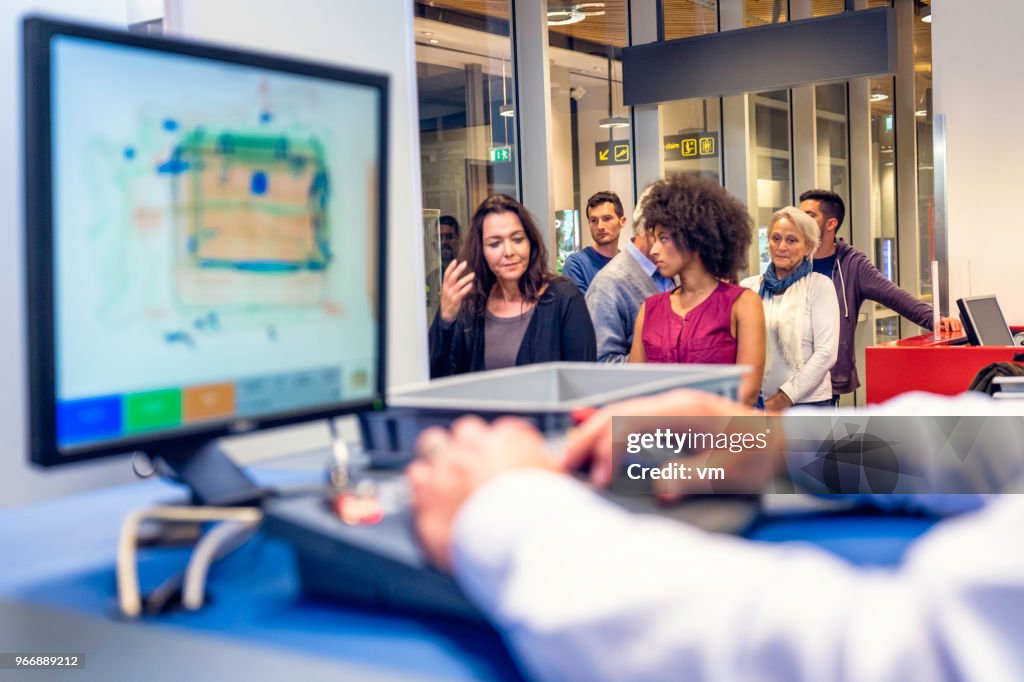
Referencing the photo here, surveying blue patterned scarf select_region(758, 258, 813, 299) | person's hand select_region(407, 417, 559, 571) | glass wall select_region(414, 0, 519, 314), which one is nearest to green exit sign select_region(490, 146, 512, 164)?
glass wall select_region(414, 0, 519, 314)

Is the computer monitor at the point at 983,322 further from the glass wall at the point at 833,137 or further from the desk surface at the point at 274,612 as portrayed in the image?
the glass wall at the point at 833,137

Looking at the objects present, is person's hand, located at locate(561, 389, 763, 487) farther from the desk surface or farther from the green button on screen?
the green button on screen

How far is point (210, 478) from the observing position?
1041 mm

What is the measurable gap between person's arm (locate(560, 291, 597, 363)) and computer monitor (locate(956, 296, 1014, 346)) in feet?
7.41

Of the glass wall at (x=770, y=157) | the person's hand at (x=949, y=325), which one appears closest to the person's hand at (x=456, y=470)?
the person's hand at (x=949, y=325)

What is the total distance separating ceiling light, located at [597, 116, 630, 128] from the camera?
Answer: 7.75 meters

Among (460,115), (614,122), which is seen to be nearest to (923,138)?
(614,122)

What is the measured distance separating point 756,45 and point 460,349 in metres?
4.42

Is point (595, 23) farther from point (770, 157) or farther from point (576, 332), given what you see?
point (576, 332)

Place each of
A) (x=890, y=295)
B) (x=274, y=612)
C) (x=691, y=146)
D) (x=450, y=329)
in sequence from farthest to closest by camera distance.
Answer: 1. (x=691, y=146)
2. (x=890, y=295)
3. (x=450, y=329)
4. (x=274, y=612)

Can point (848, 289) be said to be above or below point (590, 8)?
below

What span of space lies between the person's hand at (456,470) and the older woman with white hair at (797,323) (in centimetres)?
365

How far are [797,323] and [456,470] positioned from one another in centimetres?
394

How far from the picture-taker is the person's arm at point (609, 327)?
13.4 ft
